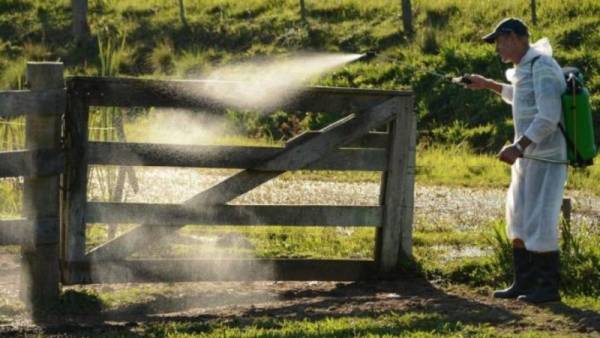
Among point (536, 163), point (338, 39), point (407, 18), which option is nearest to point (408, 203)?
point (536, 163)

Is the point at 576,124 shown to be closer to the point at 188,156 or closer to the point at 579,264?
the point at 579,264

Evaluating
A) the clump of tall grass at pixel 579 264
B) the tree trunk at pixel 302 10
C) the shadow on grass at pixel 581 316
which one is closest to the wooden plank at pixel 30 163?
the shadow on grass at pixel 581 316

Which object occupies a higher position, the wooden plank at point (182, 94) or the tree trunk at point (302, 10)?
the tree trunk at point (302, 10)

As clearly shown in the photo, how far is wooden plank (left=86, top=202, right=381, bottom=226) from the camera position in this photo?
30.1 ft

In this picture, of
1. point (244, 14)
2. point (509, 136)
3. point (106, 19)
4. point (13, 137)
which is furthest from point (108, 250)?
point (106, 19)

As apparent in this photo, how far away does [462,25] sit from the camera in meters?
25.0

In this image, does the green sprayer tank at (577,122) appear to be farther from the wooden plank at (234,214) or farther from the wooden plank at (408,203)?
the wooden plank at (234,214)

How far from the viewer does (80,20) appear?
30.0 meters

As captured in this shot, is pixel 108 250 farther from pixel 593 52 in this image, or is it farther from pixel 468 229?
pixel 593 52

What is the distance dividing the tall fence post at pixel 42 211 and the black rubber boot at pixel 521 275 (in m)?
2.91

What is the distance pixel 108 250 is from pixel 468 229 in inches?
161

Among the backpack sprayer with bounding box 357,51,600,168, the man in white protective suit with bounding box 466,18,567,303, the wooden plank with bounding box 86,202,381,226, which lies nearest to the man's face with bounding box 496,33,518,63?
the man in white protective suit with bounding box 466,18,567,303

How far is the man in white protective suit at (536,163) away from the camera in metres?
8.79

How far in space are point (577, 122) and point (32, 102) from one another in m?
3.39
